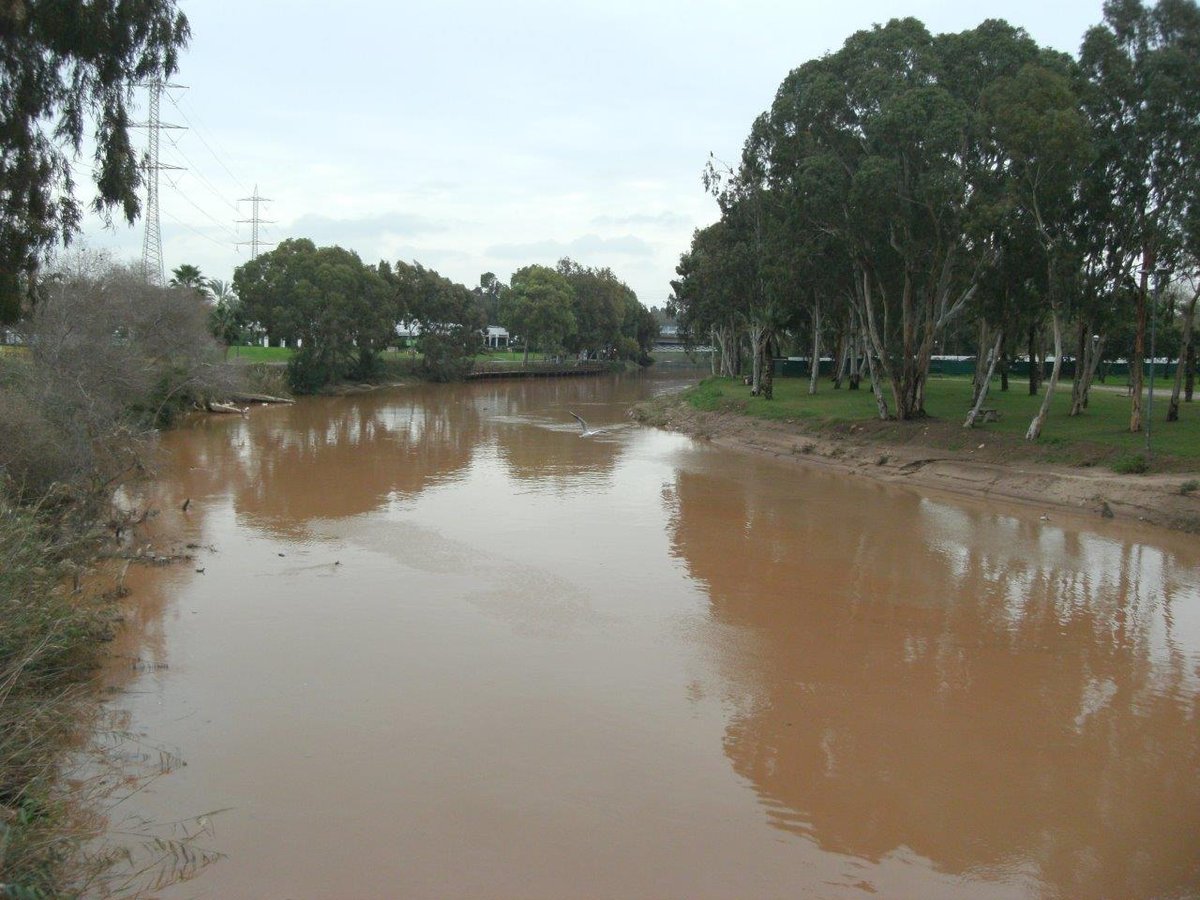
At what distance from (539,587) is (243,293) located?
Result: 5090 centimetres

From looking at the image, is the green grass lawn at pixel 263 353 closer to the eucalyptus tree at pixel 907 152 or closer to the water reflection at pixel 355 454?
the water reflection at pixel 355 454

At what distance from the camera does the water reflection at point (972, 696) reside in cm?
763

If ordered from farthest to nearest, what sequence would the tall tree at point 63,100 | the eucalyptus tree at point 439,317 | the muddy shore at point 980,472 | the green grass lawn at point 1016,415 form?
the eucalyptus tree at point 439,317
the green grass lawn at point 1016,415
the muddy shore at point 980,472
the tall tree at point 63,100

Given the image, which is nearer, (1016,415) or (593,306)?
(1016,415)

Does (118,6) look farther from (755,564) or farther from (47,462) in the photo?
(755,564)

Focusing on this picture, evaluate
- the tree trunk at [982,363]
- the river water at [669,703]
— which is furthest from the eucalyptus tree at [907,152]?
the river water at [669,703]

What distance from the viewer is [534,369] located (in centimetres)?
9419

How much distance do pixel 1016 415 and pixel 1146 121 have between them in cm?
1124

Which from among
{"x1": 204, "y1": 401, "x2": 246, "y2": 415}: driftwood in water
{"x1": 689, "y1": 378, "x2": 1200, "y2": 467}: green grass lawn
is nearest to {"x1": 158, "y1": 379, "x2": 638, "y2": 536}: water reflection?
{"x1": 204, "y1": 401, "x2": 246, "y2": 415}: driftwood in water

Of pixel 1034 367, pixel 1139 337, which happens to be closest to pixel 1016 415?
pixel 1139 337

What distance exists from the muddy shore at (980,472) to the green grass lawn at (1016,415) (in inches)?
24.5

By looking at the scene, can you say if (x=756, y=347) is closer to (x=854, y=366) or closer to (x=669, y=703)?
(x=854, y=366)

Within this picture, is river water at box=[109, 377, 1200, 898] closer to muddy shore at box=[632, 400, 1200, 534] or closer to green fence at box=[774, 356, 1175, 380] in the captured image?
muddy shore at box=[632, 400, 1200, 534]

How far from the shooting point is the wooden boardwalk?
286ft
